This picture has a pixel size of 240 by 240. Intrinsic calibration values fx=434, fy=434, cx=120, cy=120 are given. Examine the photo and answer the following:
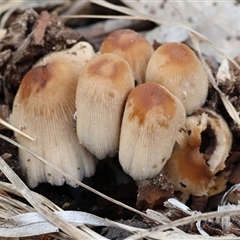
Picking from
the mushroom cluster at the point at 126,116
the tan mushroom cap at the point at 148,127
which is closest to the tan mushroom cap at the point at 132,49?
the mushroom cluster at the point at 126,116

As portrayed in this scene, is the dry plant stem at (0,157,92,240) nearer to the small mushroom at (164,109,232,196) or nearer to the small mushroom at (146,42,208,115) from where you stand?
the small mushroom at (164,109,232,196)

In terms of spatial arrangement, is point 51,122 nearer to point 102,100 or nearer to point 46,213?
point 102,100

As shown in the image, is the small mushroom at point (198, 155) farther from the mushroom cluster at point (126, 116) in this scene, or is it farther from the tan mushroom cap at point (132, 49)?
the tan mushroom cap at point (132, 49)

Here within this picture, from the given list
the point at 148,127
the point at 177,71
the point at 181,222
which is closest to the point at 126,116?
the point at 148,127

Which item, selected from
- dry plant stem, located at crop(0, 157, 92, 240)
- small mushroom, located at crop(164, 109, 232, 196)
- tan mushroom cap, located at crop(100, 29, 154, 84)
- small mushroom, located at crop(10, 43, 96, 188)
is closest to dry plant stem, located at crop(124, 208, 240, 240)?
dry plant stem, located at crop(0, 157, 92, 240)

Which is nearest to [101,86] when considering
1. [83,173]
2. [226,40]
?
[83,173]
